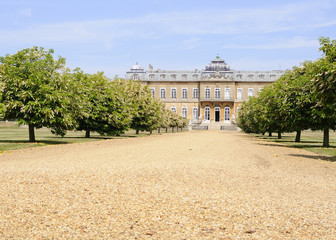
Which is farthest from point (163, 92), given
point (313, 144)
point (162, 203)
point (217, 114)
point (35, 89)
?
point (162, 203)

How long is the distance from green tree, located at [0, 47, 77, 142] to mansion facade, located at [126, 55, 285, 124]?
222 ft

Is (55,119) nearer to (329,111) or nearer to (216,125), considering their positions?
(329,111)

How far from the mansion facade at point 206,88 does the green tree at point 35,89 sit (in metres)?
67.7

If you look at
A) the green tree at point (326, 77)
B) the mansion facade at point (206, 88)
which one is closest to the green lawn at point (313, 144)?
the green tree at point (326, 77)

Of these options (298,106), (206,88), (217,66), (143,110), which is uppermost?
(217,66)

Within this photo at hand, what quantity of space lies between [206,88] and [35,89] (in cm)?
7245

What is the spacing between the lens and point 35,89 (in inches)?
797

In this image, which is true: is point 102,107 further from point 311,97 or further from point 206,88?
point 206,88

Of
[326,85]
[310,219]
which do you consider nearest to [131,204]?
[310,219]

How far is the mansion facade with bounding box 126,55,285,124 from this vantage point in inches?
3543

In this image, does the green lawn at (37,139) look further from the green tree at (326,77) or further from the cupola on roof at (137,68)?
the cupola on roof at (137,68)

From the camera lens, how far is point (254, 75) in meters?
91.4

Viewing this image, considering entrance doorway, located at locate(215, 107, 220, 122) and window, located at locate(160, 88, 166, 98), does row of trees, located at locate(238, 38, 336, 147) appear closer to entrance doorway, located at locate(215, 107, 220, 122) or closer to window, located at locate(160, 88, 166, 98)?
entrance doorway, located at locate(215, 107, 220, 122)

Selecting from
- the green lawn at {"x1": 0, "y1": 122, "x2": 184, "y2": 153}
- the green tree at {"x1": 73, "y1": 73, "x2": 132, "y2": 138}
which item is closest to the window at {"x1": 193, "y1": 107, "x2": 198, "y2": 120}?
the green lawn at {"x1": 0, "y1": 122, "x2": 184, "y2": 153}
